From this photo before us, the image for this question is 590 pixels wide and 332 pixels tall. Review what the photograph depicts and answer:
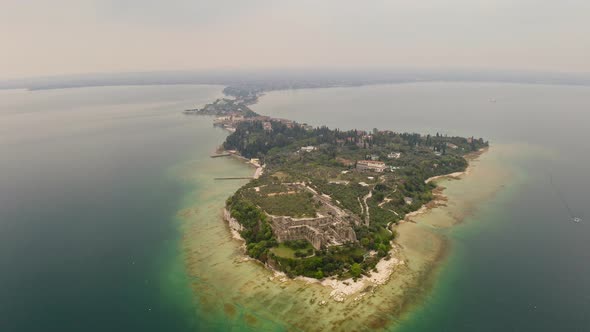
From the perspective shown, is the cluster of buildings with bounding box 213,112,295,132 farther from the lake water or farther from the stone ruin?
the stone ruin

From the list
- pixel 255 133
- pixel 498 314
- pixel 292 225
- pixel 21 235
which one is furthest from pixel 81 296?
pixel 255 133

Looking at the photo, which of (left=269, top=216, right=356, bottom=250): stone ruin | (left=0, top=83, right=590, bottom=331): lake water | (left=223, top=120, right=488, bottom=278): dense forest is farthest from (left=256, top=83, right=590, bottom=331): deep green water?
(left=269, top=216, right=356, bottom=250): stone ruin

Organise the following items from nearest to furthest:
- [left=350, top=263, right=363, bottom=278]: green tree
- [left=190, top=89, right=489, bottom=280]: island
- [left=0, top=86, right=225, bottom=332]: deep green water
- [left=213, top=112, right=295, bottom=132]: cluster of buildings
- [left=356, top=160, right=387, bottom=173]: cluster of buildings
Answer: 1. [left=0, top=86, right=225, bottom=332]: deep green water
2. [left=350, top=263, right=363, bottom=278]: green tree
3. [left=190, top=89, right=489, bottom=280]: island
4. [left=356, top=160, right=387, bottom=173]: cluster of buildings
5. [left=213, top=112, right=295, bottom=132]: cluster of buildings

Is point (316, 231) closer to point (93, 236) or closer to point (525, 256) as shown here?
point (525, 256)

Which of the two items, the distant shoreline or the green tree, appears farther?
the green tree

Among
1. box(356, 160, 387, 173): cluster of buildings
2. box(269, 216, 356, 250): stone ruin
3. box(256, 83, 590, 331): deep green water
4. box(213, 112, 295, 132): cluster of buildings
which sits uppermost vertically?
box(213, 112, 295, 132): cluster of buildings

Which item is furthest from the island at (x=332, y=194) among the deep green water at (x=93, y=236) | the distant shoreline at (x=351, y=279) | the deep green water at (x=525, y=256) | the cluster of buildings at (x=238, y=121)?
the cluster of buildings at (x=238, y=121)

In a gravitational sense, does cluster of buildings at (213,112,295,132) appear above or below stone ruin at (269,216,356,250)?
above
